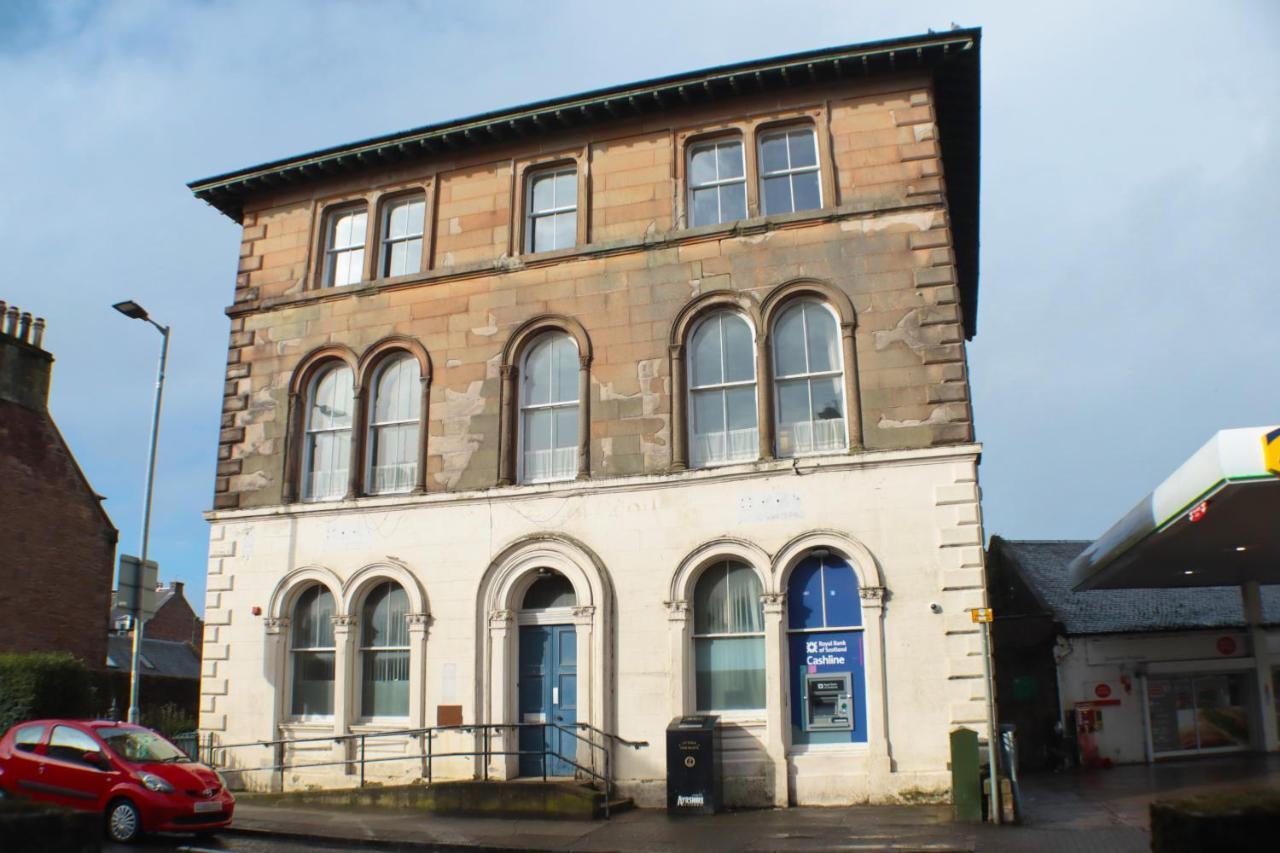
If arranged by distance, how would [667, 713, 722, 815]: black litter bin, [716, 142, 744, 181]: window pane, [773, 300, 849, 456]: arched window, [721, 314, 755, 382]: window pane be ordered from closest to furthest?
[667, 713, 722, 815]: black litter bin < [773, 300, 849, 456]: arched window < [721, 314, 755, 382]: window pane < [716, 142, 744, 181]: window pane

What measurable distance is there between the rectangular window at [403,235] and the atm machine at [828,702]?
10.5m

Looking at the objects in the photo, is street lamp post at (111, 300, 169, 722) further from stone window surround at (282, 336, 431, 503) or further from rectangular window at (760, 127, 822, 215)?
rectangular window at (760, 127, 822, 215)

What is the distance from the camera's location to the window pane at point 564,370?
1795 cm

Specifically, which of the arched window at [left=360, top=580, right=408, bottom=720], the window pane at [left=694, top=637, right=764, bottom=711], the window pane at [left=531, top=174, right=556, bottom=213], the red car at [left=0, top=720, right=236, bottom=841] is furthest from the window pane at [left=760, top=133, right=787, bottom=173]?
the red car at [left=0, top=720, right=236, bottom=841]

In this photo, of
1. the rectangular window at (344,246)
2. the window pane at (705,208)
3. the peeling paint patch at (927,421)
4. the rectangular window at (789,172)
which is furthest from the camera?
the rectangular window at (344,246)

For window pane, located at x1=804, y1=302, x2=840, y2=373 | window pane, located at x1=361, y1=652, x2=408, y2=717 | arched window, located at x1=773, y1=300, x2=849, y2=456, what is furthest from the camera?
window pane, located at x1=361, y1=652, x2=408, y2=717

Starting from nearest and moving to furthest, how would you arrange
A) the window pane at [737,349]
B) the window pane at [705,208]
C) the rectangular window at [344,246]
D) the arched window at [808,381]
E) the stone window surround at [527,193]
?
1. the arched window at [808,381]
2. the window pane at [737,349]
3. the window pane at [705,208]
4. the stone window surround at [527,193]
5. the rectangular window at [344,246]

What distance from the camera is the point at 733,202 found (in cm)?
1792

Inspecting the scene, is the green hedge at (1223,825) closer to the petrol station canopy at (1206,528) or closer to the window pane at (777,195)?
the petrol station canopy at (1206,528)

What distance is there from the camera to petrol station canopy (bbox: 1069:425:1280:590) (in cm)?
1302

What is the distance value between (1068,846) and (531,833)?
653 centimetres

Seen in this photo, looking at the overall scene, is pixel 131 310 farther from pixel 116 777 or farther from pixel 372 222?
pixel 116 777

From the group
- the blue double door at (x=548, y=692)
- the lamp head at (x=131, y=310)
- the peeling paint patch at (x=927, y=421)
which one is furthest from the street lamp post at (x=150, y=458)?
the peeling paint patch at (x=927, y=421)

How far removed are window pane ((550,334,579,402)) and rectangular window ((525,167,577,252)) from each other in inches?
72.3
